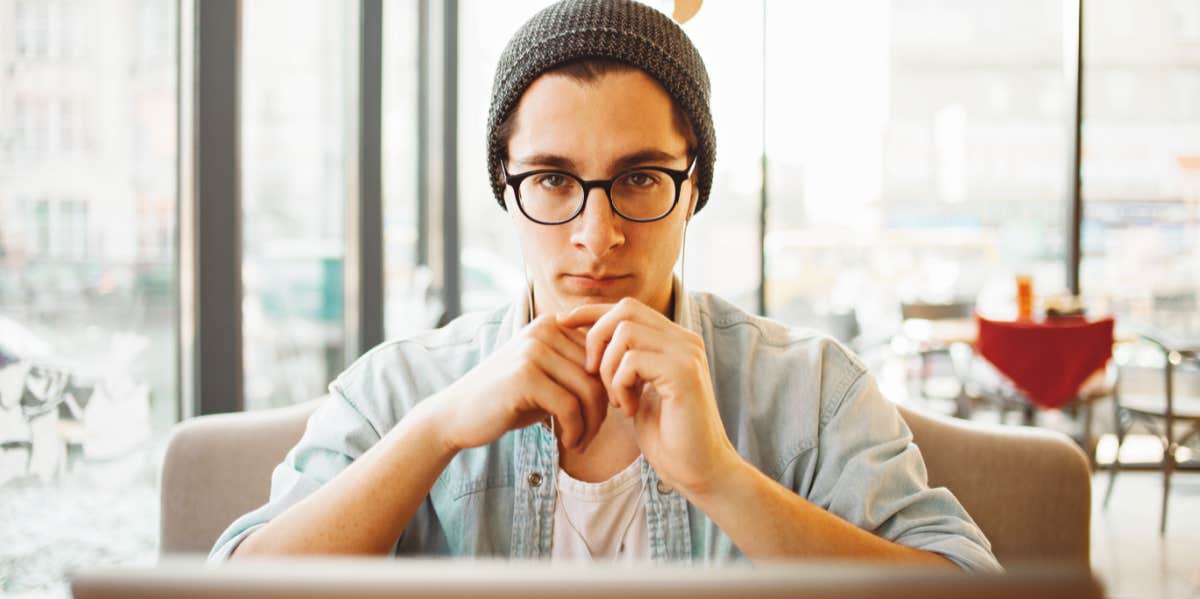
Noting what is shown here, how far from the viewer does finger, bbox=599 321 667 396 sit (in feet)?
2.93

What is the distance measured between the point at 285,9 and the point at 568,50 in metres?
1.93

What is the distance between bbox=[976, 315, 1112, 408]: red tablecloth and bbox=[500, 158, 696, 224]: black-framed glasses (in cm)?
338

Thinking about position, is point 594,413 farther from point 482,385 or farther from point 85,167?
point 85,167

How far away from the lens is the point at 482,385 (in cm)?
94

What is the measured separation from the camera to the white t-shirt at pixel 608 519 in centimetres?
111

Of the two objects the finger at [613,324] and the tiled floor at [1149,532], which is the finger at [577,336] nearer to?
the finger at [613,324]

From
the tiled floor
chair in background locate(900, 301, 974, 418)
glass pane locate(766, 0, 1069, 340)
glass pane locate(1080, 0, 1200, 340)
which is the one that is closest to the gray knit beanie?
the tiled floor

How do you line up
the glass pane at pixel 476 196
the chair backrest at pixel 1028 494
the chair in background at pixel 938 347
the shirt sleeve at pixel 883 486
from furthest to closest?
the glass pane at pixel 476 196 → the chair in background at pixel 938 347 → the chair backrest at pixel 1028 494 → the shirt sleeve at pixel 883 486

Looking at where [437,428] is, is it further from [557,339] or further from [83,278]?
[83,278]

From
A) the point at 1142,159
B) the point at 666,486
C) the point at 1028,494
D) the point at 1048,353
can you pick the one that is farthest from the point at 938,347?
the point at 666,486

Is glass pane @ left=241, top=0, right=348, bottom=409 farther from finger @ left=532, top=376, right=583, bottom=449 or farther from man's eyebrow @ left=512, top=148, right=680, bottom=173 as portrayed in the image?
finger @ left=532, top=376, right=583, bottom=449

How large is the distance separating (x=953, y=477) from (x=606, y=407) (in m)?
0.62

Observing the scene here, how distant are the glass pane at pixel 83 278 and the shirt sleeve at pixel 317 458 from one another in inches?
19.2

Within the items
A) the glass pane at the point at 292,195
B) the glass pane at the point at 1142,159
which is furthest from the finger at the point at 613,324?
the glass pane at the point at 1142,159
